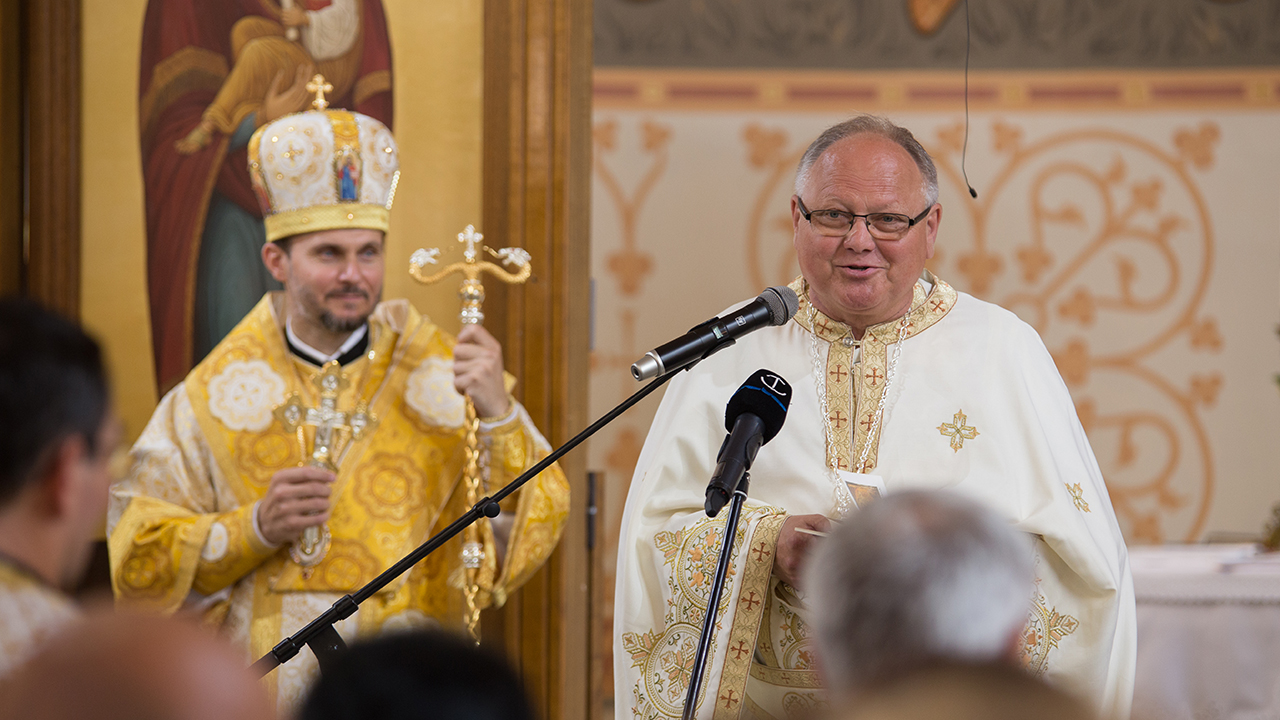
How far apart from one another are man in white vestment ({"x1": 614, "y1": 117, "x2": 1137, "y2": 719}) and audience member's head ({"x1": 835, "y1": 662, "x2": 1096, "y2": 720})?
1.77 metres

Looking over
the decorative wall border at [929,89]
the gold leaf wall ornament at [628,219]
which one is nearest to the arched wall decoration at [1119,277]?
the decorative wall border at [929,89]

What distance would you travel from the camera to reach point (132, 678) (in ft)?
2.73

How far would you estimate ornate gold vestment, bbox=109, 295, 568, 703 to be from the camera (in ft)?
11.1

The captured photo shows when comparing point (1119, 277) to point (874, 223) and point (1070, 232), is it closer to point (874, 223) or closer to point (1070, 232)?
point (1070, 232)

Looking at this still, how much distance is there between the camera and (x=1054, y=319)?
692 cm

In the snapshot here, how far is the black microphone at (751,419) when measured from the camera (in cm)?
201

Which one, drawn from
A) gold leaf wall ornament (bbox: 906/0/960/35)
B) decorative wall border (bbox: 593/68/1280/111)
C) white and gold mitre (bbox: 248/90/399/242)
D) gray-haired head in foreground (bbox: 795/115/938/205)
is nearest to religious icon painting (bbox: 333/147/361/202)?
white and gold mitre (bbox: 248/90/399/242)

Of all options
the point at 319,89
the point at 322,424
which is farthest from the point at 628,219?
the point at 322,424

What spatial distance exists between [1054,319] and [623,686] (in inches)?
183

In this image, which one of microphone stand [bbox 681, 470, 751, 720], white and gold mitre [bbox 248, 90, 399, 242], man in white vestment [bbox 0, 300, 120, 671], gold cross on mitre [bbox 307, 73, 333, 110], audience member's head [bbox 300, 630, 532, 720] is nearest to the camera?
audience member's head [bbox 300, 630, 532, 720]

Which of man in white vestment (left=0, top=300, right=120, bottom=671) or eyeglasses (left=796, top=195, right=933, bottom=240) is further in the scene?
eyeglasses (left=796, top=195, right=933, bottom=240)

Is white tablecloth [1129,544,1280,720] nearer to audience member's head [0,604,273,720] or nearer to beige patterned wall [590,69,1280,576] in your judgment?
beige patterned wall [590,69,1280,576]

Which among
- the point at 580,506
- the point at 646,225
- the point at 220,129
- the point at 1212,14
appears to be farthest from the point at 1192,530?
the point at 220,129

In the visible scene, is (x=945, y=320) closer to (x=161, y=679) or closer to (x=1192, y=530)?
(x=161, y=679)
